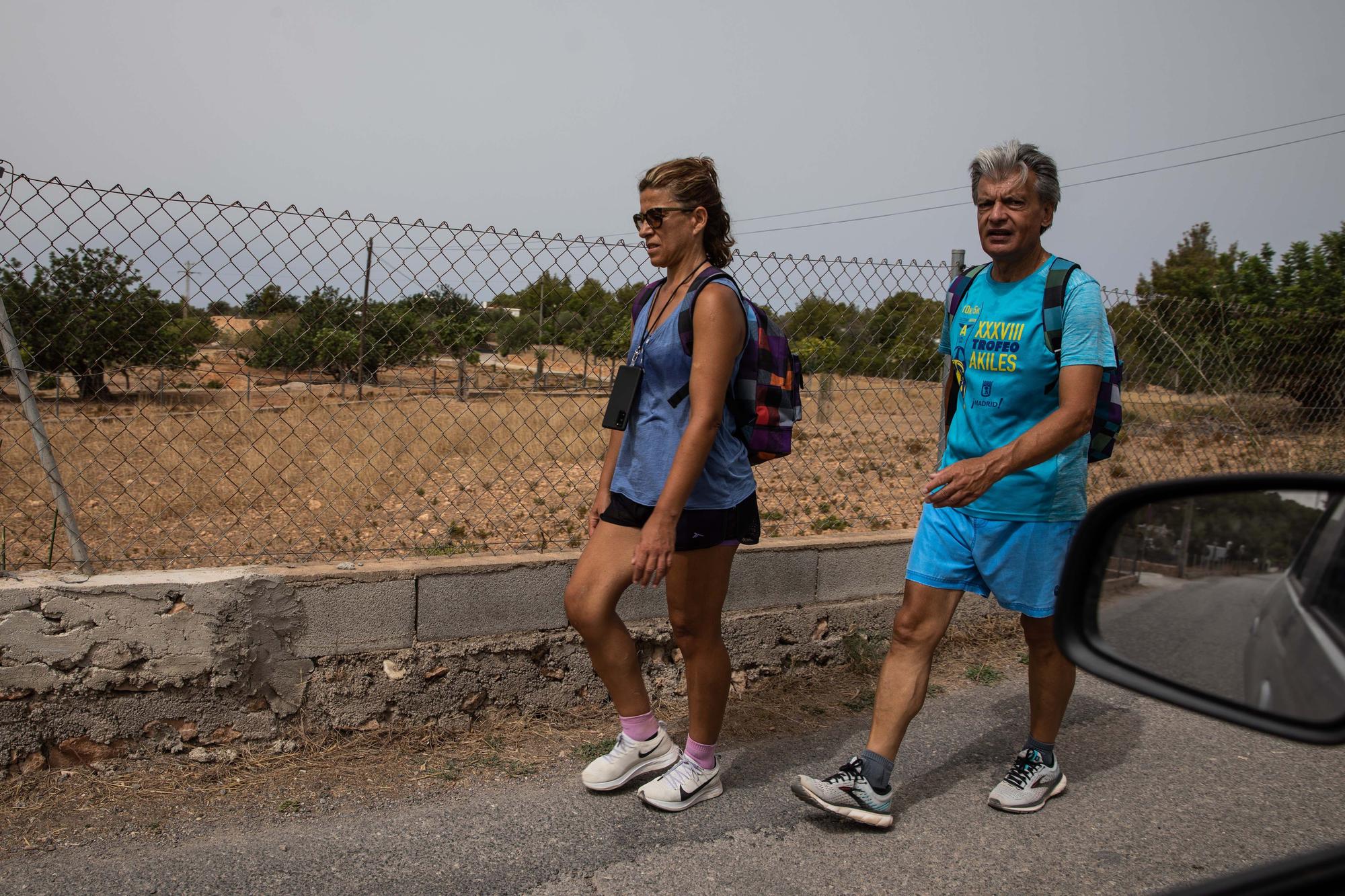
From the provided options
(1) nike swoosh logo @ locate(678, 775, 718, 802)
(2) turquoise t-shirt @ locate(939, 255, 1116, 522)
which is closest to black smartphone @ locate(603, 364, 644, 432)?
(2) turquoise t-shirt @ locate(939, 255, 1116, 522)

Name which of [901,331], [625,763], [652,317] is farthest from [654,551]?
[901,331]

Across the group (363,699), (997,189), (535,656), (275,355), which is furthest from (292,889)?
(997,189)

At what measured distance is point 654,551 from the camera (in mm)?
2740

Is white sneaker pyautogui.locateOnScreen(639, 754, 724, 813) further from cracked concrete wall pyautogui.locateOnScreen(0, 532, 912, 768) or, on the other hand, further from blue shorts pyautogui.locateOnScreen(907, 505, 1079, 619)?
blue shorts pyautogui.locateOnScreen(907, 505, 1079, 619)

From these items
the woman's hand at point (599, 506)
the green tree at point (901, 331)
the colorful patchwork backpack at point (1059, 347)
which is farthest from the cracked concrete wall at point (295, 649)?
the colorful patchwork backpack at point (1059, 347)

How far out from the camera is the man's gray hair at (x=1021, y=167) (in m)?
2.83

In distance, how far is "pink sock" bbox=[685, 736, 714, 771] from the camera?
3109 millimetres

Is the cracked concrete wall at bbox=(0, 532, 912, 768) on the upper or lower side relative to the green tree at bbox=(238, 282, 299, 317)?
lower

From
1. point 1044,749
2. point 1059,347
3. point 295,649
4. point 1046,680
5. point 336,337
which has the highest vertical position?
point 1059,347

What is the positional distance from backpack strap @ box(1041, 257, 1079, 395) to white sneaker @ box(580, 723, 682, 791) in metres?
1.58

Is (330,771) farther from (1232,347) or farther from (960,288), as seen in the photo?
(1232,347)

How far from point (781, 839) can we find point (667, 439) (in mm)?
1186

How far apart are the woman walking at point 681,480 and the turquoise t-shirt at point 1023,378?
68 cm

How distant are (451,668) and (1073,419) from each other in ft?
7.22
